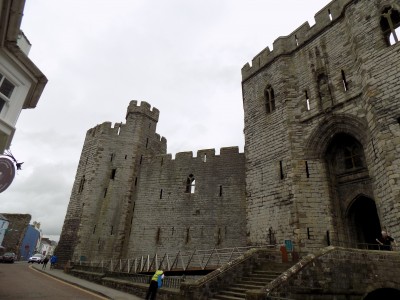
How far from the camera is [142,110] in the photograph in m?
24.3

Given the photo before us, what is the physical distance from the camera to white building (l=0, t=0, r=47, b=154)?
20.2ft

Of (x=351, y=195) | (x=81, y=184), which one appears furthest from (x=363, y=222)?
(x=81, y=184)

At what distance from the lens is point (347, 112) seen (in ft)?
36.9

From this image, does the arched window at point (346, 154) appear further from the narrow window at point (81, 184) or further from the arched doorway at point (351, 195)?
the narrow window at point (81, 184)

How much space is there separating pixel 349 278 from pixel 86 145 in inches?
896

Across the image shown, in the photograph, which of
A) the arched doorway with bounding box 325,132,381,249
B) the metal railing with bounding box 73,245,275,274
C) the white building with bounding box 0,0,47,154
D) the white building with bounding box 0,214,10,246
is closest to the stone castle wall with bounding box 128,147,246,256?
the metal railing with bounding box 73,245,275,274

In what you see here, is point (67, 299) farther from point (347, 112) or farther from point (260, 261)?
point (347, 112)

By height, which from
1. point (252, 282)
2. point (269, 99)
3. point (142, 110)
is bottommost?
point (252, 282)

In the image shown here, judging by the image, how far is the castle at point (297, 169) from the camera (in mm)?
10172

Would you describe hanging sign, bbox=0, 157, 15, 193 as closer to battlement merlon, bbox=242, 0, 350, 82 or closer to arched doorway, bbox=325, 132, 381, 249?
arched doorway, bbox=325, 132, 381, 249

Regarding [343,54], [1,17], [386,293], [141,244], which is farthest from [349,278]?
[141,244]

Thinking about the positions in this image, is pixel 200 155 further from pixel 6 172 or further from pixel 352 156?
pixel 6 172

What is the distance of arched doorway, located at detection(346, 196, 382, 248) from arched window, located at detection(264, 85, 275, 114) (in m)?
5.92

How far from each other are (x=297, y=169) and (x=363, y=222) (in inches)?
131
